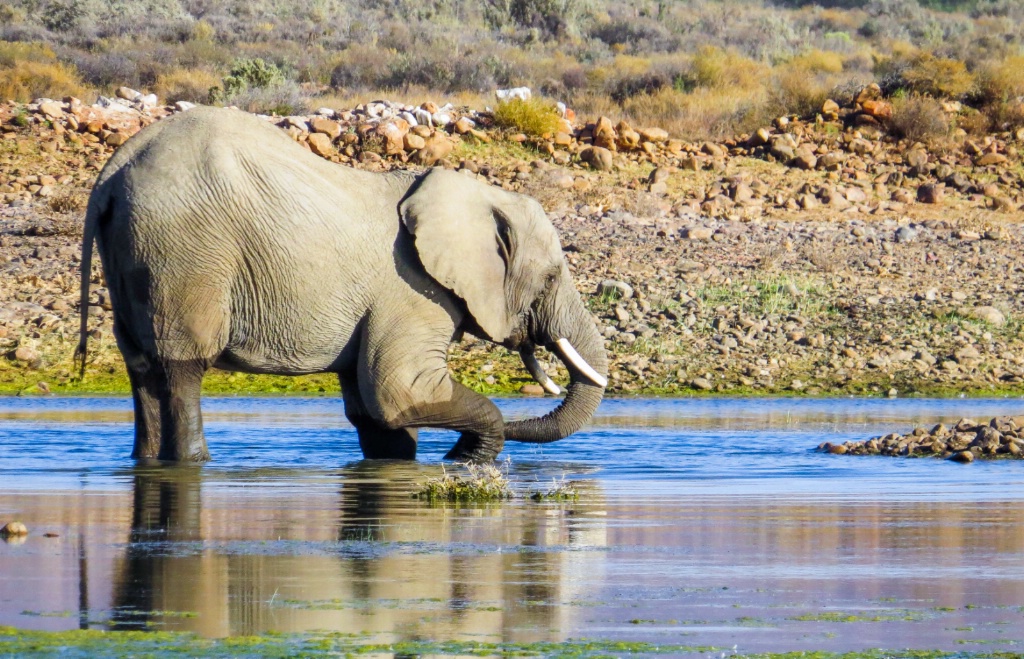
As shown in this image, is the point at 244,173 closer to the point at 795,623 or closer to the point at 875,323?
the point at 795,623

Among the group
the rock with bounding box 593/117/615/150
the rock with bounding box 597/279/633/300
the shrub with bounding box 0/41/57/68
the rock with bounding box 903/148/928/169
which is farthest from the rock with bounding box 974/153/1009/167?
the shrub with bounding box 0/41/57/68

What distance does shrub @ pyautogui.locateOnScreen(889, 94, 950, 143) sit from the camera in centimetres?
3008

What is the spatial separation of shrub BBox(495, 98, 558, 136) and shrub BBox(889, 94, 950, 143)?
566cm

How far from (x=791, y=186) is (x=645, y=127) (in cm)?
361

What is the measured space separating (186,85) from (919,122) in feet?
41.9

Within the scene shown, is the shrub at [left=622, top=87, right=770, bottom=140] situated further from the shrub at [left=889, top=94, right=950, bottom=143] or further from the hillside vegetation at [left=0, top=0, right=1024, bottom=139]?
the shrub at [left=889, top=94, right=950, bottom=143]

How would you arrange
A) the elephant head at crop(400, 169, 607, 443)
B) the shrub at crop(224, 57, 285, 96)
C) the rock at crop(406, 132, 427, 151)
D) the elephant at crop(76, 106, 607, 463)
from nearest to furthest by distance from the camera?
the elephant at crop(76, 106, 607, 463) → the elephant head at crop(400, 169, 607, 443) → the rock at crop(406, 132, 427, 151) → the shrub at crop(224, 57, 285, 96)

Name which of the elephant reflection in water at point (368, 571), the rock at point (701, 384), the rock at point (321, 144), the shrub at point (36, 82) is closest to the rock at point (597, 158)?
the rock at point (321, 144)

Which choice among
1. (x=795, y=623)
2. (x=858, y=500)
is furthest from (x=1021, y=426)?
(x=795, y=623)

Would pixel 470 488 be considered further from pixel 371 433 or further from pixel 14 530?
pixel 371 433

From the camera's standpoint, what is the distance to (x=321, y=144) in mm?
26734

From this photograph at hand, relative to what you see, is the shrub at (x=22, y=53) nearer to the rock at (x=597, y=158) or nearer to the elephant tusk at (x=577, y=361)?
the rock at (x=597, y=158)

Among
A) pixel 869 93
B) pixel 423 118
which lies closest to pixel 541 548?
pixel 423 118

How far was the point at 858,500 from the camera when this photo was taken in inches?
394
